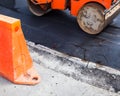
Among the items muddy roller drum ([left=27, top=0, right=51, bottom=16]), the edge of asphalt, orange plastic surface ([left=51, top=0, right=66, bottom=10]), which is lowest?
muddy roller drum ([left=27, top=0, right=51, bottom=16])

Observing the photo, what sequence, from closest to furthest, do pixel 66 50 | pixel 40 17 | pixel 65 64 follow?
1. pixel 65 64
2. pixel 66 50
3. pixel 40 17

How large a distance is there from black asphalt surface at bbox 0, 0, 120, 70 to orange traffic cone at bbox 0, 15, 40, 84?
4.10 feet

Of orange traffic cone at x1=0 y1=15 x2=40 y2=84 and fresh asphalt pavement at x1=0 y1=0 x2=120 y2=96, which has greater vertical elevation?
orange traffic cone at x1=0 y1=15 x2=40 y2=84

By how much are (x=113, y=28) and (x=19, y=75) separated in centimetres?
284

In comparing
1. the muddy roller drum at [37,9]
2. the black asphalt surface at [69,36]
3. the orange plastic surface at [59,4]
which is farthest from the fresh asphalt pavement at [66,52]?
the orange plastic surface at [59,4]

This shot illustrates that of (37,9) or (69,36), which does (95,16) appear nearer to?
(69,36)

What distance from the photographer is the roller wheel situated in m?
4.95

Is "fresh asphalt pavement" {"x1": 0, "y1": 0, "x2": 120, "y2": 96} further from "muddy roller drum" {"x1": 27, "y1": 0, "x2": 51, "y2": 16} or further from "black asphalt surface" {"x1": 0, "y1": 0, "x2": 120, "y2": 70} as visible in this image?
"muddy roller drum" {"x1": 27, "y1": 0, "x2": 51, "y2": 16}

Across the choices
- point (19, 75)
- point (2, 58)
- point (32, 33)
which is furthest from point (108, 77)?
point (32, 33)

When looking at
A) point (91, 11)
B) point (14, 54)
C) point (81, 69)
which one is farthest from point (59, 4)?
point (14, 54)

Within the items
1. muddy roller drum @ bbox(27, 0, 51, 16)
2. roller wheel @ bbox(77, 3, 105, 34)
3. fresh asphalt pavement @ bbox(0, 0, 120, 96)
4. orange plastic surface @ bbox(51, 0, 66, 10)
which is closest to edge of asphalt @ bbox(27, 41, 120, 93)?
fresh asphalt pavement @ bbox(0, 0, 120, 96)

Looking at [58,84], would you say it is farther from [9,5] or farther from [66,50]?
[9,5]

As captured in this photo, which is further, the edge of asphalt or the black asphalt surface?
the black asphalt surface

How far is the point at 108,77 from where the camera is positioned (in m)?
3.28
